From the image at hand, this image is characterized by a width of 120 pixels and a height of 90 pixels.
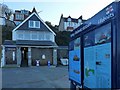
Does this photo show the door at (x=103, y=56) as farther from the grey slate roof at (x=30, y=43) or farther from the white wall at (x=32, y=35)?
the white wall at (x=32, y=35)

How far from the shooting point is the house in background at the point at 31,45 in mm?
45156

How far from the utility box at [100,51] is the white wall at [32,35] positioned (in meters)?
41.9

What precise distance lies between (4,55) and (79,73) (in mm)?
38842

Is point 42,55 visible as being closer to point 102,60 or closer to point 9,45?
point 9,45

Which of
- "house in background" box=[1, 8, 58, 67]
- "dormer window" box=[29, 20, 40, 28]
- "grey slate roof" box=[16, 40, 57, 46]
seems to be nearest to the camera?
"house in background" box=[1, 8, 58, 67]

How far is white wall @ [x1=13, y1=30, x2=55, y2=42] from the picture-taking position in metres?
48.4

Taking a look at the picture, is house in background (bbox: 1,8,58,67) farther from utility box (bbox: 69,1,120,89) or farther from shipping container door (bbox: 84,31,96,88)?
shipping container door (bbox: 84,31,96,88)

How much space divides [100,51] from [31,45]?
41.2 metres

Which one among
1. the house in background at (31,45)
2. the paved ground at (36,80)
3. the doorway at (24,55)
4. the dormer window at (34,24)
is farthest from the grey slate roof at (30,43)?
the paved ground at (36,80)

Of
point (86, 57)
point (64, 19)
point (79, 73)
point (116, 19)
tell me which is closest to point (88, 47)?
point (86, 57)

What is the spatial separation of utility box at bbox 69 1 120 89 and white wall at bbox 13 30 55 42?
41947 mm

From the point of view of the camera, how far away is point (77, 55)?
7.00 m

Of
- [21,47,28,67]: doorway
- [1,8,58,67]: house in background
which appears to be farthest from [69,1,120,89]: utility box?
[21,47,28,67]: doorway

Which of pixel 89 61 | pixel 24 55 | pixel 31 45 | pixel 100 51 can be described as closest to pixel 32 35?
pixel 31 45
